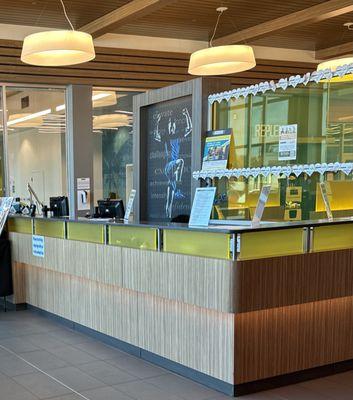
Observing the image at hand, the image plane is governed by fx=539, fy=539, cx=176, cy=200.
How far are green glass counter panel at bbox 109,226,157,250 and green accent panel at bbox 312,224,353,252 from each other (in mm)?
1270

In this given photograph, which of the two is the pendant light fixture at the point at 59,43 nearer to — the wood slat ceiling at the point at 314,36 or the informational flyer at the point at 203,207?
the informational flyer at the point at 203,207

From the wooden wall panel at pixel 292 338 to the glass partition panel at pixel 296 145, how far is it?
1239 millimetres

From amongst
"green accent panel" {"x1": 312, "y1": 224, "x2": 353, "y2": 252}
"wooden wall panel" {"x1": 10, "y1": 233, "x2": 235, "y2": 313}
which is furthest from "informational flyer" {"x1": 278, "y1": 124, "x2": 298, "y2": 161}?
"wooden wall panel" {"x1": 10, "y1": 233, "x2": 235, "y2": 313}

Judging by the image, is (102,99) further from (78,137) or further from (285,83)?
(285,83)

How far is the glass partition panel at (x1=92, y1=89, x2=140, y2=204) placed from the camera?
1071cm

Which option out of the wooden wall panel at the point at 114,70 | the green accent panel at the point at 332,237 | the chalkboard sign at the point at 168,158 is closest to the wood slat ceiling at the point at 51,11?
the wooden wall panel at the point at 114,70

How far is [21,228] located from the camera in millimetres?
6680

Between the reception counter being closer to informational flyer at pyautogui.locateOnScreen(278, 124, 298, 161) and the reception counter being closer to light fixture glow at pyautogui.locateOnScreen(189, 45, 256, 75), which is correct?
informational flyer at pyautogui.locateOnScreen(278, 124, 298, 161)

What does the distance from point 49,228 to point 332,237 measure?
10.4 ft

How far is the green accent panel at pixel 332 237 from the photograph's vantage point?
4062 millimetres

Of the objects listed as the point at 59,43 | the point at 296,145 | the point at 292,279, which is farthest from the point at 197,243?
the point at 59,43

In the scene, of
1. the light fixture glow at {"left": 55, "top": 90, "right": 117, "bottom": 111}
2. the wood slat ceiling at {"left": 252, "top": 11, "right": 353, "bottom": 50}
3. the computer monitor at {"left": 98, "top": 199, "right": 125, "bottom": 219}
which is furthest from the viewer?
the light fixture glow at {"left": 55, "top": 90, "right": 117, "bottom": 111}

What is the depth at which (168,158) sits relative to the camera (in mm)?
6629

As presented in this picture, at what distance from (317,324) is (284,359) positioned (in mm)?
394
